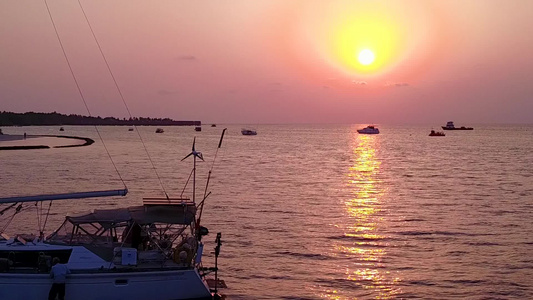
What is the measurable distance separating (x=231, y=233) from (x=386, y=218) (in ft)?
38.1

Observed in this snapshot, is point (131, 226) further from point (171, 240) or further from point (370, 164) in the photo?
point (370, 164)

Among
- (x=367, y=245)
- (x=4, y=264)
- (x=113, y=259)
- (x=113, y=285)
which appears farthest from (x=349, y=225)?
(x=4, y=264)

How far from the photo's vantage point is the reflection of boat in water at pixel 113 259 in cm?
1919

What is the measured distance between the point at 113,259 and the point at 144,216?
5.78 feet

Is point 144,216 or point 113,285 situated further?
point 144,216

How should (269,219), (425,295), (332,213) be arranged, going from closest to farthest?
(425,295), (269,219), (332,213)

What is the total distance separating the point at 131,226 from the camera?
20688 mm

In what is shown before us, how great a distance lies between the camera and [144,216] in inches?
822

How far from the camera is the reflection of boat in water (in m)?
19.2

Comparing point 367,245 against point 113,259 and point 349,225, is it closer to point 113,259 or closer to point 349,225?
point 349,225

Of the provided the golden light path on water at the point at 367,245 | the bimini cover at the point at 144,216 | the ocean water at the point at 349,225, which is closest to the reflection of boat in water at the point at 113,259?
the bimini cover at the point at 144,216

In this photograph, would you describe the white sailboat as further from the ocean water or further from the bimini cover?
the ocean water

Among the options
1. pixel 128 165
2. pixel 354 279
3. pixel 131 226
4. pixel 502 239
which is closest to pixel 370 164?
pixel 128 165

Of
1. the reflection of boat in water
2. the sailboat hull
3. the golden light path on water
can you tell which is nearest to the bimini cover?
the reflection of boat in water
